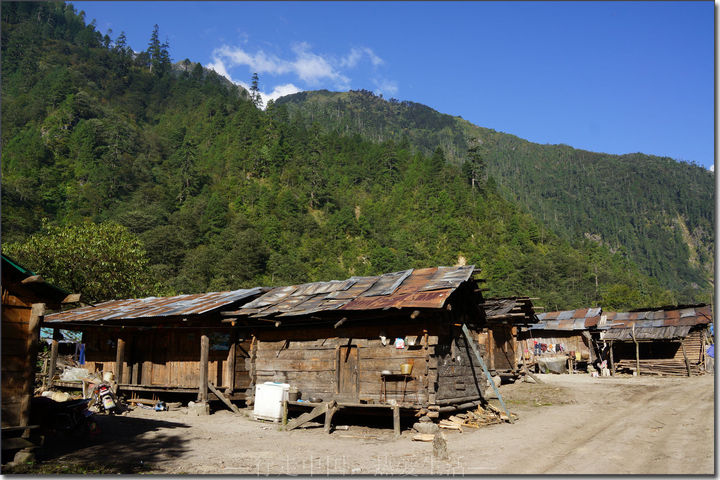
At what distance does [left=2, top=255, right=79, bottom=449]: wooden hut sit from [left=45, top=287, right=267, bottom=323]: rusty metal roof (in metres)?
6.03

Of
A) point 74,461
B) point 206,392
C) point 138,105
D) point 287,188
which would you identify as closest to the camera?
point 74,461

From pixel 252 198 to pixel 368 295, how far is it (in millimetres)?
83720

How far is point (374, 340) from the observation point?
576 inches

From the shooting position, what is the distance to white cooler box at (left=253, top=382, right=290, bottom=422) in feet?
50.0

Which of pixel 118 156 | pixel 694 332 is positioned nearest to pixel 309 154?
pixel 118 156

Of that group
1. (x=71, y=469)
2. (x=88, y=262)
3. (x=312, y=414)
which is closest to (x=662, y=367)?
(x=312, y=414)

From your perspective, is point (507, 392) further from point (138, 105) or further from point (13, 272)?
point (138, 105)

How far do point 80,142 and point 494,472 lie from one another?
104m

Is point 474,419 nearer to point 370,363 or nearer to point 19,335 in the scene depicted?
point 370,363

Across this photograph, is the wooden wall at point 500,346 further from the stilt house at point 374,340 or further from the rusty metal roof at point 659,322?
the rusty metal roof at point 659,322

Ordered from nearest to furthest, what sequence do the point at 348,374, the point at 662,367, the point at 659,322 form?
the point at 348,374 → the point at 662,367 → the point at 659,322

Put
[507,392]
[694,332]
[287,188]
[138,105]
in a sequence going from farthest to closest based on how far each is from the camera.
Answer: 1. [138,105]
2. [287,188]
3. [694,332]
4. [507,392]

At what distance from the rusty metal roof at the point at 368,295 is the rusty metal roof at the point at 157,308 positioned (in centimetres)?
70

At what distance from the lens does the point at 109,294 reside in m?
31.6
